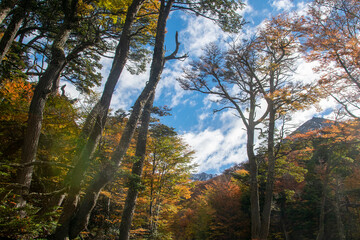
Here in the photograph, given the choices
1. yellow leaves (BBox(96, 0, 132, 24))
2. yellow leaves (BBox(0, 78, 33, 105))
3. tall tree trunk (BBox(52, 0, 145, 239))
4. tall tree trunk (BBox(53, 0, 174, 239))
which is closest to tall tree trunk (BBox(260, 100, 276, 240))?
tall tree trunk (BBox(53, 0, 174, 239))

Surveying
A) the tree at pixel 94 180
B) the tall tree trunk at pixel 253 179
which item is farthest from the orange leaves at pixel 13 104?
the tall tree trunk at pixel 253 179

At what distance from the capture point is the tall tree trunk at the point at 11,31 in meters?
4.71

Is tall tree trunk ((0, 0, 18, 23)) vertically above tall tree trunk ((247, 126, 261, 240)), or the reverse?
tall tree trunk ((0, 0, 18, 23))

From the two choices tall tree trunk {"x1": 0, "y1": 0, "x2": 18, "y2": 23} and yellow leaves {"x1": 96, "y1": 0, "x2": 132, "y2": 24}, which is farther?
yellow leaves {"x1": 96, "y1": 0, "x2": 132, "y2": 24}

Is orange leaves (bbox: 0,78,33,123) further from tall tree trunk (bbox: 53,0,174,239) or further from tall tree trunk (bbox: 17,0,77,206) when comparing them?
tall tree trunk (bbox: 53,0,174,239)

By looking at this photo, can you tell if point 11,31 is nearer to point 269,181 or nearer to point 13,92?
point 13,92

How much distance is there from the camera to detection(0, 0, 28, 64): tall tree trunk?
4.71 m

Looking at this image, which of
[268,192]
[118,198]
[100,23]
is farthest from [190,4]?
[118,198]

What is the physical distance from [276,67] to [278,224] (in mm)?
15871

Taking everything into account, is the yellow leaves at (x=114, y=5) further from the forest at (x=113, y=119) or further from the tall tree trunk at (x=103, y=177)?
the tall tree trunk at (x=103, y=177)

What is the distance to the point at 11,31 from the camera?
4918mm

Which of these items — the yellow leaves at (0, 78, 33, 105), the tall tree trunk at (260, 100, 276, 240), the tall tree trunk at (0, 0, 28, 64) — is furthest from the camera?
the tall tree trunk at (260, 100, 276, 240)

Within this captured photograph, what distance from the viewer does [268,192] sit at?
7.41 metres

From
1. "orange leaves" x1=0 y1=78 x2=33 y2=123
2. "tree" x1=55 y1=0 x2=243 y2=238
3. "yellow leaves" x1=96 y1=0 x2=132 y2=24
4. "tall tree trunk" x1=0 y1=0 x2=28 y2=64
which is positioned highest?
"yellow leaves" x1=96 y1=0 x2=132 y2=24
